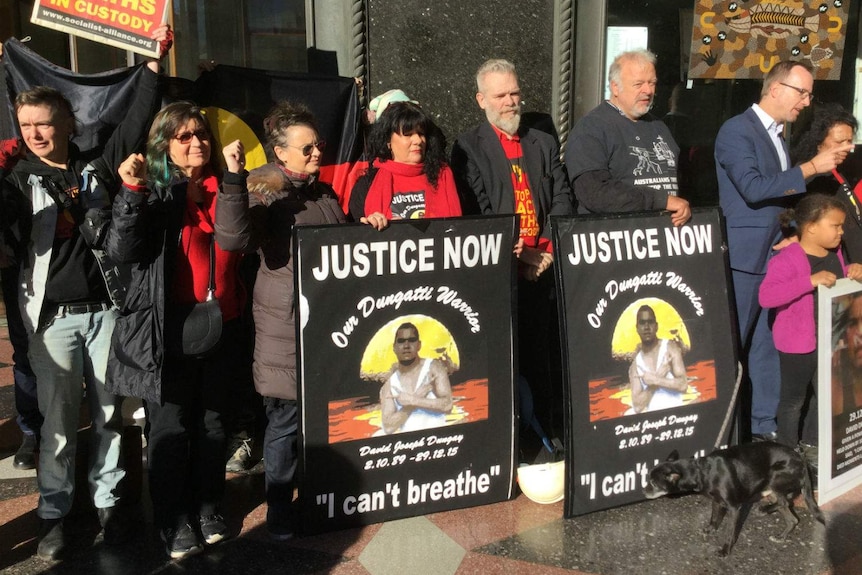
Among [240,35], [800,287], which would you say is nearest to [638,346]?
[800,287]

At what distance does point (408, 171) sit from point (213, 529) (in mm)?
1766

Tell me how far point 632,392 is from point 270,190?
1806 mm

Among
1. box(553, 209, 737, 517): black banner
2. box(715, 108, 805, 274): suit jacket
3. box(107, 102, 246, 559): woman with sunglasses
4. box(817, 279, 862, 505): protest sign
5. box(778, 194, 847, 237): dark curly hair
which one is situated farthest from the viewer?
box(715, 108, 805, 274): suit jacket

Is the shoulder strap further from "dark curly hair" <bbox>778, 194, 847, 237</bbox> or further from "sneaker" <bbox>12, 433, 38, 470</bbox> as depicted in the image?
"dark curly hair" <bbox>778, 194, 847, 237</bbox>

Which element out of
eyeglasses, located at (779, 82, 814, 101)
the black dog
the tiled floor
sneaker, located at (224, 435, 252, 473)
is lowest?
the tiled floor

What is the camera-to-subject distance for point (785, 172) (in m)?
4.28

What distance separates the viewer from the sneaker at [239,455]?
4.47 metres

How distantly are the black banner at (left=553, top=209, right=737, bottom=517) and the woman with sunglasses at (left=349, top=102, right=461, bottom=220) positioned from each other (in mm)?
615

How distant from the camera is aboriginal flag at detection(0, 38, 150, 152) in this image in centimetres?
428

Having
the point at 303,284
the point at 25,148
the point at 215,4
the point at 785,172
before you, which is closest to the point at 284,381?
the point at 303,284

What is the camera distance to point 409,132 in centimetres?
391

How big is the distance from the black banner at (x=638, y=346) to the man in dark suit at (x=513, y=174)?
49 centimetres

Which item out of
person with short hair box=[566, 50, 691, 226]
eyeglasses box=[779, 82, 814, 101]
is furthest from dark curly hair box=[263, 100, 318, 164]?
eyeglasses box=[779, 82, 814, 101]

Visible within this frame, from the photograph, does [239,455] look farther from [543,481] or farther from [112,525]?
[543,481]
